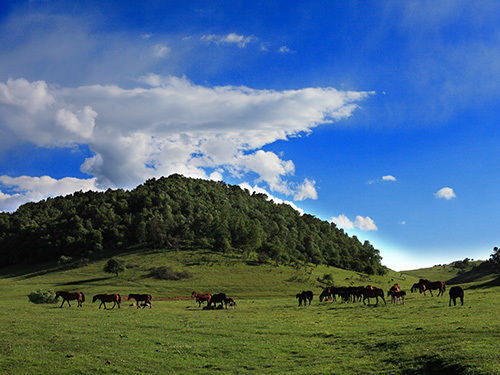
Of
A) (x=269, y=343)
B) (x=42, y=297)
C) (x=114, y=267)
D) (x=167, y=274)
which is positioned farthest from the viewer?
(x=167, y=274)

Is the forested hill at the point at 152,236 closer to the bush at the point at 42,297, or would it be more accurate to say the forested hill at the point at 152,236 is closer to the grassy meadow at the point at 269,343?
the bush at the point at 42,297

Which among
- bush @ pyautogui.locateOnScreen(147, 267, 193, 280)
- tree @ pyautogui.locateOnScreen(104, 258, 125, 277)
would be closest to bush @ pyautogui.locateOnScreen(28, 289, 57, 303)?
bush @ pyautogui.locateOnScreen(147, 267, 193, 280)

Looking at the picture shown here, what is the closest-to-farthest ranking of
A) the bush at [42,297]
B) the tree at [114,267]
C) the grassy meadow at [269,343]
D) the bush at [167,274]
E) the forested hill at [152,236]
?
the grassy meadow at [269,343] < the bush at [42,297] < the bush at [167,274] < the tree at [114,267] < the forested hill at [152,236]

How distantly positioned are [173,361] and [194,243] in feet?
411

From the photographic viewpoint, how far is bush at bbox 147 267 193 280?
99.7 meters

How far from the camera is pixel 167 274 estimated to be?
101 metres

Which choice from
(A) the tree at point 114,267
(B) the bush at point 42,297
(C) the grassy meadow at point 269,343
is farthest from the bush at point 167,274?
(C) the grassy meadow at point 269,343

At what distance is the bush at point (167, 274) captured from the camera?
327ft

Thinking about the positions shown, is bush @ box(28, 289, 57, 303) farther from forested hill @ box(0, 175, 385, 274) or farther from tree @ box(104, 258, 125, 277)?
forested hill @ box(0, 175, 385, 274)

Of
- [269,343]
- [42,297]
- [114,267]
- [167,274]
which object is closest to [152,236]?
[114,267]

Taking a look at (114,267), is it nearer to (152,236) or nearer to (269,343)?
(152,236)

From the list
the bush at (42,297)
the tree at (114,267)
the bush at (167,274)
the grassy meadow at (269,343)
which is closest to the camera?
the grassy meadow at (269,343)

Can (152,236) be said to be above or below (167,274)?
above

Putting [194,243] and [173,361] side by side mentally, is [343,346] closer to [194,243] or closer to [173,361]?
[173,361]
